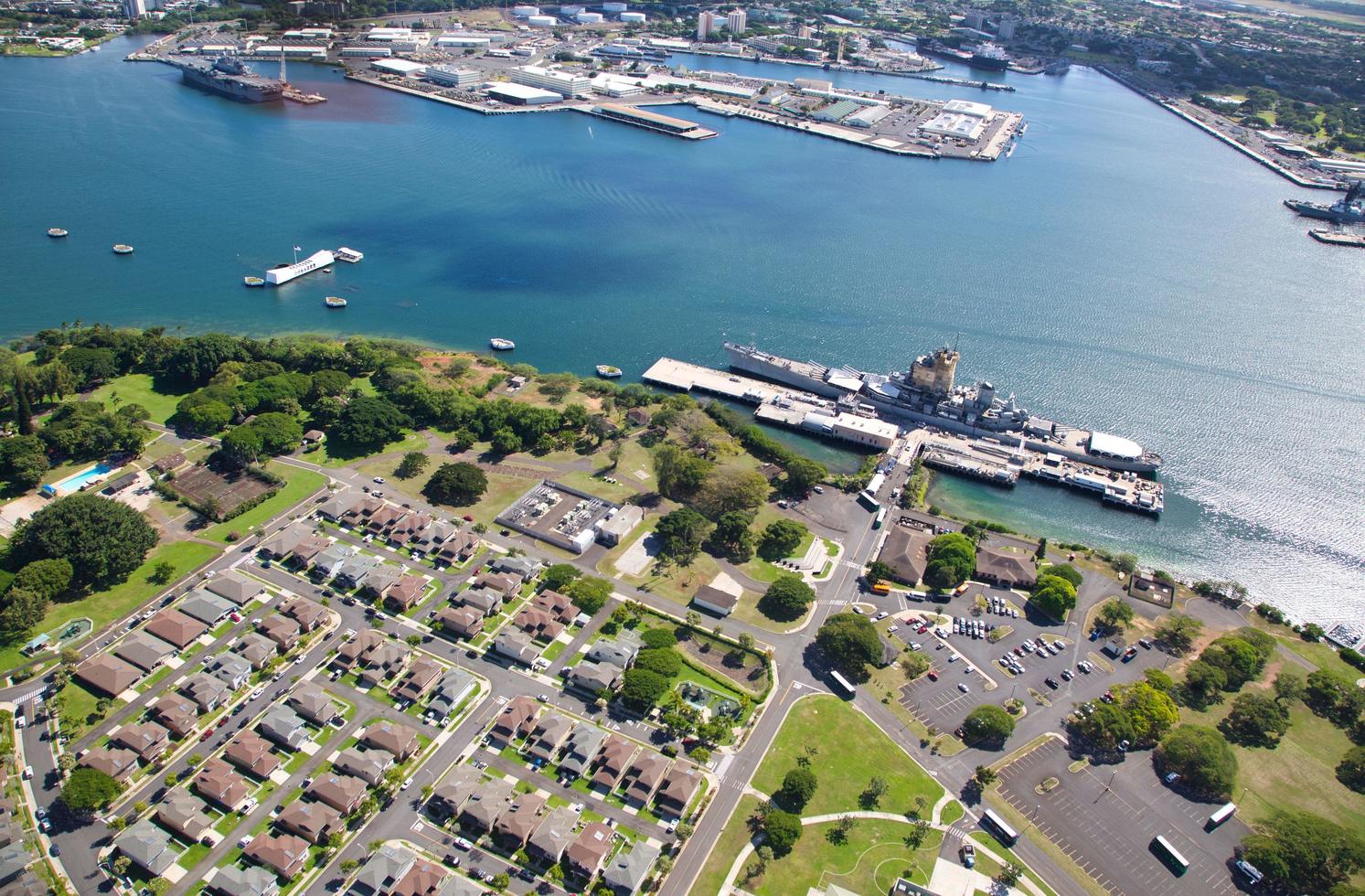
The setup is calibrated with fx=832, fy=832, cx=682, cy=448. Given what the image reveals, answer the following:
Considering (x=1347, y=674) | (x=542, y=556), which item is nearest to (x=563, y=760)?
(x=542, y=556)

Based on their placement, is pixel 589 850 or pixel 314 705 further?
pixel 314 705

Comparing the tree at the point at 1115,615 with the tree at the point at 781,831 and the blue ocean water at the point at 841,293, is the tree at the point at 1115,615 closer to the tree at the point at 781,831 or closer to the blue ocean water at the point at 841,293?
the blue ocean water at the point at 841,293

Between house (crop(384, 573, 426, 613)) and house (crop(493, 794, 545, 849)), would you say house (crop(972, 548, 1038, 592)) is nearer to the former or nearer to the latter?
house (crop(493, 794, 545, 849))

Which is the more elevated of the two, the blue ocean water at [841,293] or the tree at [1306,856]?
the blue ocean water at [841,293]

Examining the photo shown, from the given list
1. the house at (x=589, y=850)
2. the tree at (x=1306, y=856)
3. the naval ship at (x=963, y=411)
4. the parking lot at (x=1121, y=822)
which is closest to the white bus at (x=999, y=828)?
the parking lot at (x=1121, y=822)

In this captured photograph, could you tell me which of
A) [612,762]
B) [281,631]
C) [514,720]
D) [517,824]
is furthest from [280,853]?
[612,762]

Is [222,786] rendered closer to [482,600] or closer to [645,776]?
[482,600]

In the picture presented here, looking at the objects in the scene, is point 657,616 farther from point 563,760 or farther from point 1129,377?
point 1129,377
